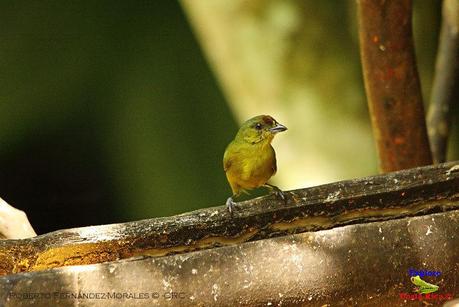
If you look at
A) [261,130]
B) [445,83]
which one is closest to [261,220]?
[261,130]

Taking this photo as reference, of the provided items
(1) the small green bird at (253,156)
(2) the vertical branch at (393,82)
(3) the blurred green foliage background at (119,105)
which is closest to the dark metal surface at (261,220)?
(1) the small green bird at (253,156)

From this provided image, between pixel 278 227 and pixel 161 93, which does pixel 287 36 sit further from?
pixel 278 227

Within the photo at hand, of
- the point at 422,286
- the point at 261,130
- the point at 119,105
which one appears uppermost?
the point at 119,105

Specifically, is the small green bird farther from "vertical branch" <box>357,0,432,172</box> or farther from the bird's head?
"vertical branch" <box>357,0,432,172</box>

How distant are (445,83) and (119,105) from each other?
2.50 m

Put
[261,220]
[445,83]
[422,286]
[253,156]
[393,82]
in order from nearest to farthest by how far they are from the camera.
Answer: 1. [422,286]
2. [261,220]
3. [253,156]
4. [393,82]
5. [445,83]

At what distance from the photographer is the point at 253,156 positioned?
3.19 m

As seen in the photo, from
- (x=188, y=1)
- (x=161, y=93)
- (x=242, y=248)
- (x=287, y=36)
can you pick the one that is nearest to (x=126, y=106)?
(x=161, y=93)

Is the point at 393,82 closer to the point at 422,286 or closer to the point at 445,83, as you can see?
the point at 445,83

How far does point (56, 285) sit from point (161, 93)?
2.97 meters

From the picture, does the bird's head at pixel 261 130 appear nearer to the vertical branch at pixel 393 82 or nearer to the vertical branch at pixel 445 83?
the vertical branch at pixel 393 82

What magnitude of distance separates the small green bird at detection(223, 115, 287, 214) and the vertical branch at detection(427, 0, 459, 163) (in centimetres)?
172

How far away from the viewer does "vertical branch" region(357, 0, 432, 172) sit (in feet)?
11.6

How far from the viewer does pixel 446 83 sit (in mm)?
4508
